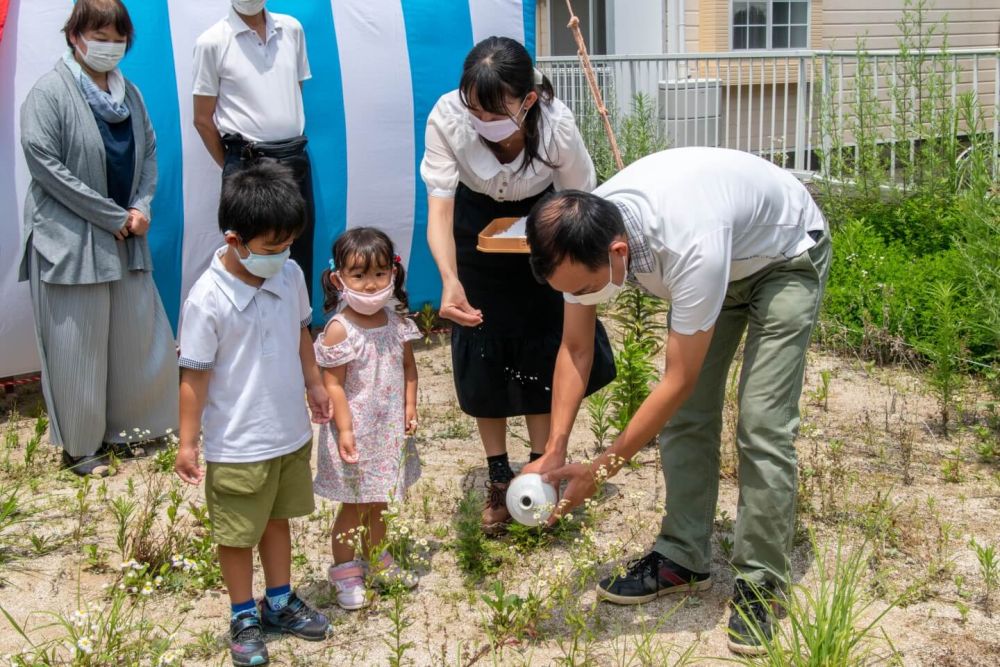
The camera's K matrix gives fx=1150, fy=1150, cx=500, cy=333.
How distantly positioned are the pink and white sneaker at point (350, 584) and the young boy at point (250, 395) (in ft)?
0.62

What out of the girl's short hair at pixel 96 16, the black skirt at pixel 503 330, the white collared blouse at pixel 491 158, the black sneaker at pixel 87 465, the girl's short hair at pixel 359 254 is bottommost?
the black sneaker at pixel 87 465

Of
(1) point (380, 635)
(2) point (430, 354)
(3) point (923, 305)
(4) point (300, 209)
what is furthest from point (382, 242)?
(3) point (923, 305)

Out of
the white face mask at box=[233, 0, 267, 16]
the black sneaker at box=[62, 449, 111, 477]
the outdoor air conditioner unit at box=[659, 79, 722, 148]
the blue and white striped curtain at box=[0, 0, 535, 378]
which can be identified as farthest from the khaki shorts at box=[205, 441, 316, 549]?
the outdoor air conditioner unit at box=[659, 79, 722, 148]

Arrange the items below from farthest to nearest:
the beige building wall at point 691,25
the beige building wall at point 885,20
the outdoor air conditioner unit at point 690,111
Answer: the beige building wall at point 885,20
the beige building wall at point 691,25
the outdoor air conditioner unit at point 690,111

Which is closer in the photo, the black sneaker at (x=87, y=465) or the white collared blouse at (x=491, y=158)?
the white collared blouse at (x=491, y=158)

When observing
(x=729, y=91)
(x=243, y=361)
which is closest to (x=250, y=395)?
(x=243, y=361)

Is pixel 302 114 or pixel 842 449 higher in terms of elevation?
pixel 302 114

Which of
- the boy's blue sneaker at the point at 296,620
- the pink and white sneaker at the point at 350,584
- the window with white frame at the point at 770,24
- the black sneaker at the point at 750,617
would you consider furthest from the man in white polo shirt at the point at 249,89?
the window with white frame at the point at 770,24

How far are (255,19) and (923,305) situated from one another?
11.9ft

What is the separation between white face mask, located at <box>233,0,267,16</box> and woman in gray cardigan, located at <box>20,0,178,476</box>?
27.4 inches

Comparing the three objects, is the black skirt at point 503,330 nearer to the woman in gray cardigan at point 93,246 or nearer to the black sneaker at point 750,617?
the black sneaker at point 750,617

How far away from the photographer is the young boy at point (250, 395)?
3082 mm

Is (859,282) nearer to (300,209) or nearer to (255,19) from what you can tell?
(255,19)

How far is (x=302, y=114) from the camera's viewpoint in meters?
5.47
